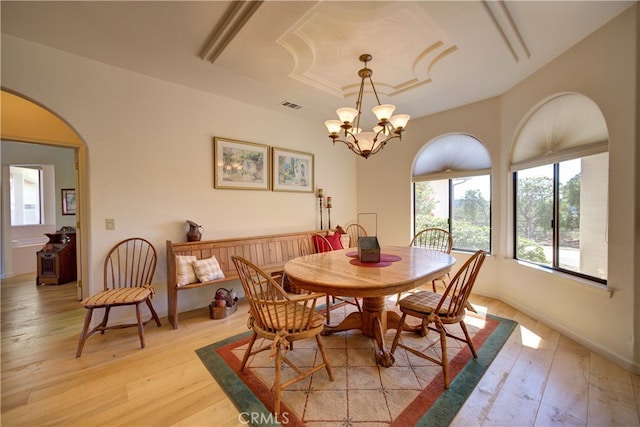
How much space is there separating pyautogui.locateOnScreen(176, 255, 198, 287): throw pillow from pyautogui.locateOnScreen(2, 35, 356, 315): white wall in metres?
0.41

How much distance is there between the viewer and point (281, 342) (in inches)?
63.1

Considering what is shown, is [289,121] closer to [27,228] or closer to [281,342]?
[281,342]

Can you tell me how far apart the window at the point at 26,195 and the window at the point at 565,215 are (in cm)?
907

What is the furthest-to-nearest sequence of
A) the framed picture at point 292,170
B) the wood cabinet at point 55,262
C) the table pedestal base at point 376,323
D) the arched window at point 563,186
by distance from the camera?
the wood cabinet at point 55,262
the framed picture at point 292,170
the arched window at point 563,186
the table pedestal base at point 376,323

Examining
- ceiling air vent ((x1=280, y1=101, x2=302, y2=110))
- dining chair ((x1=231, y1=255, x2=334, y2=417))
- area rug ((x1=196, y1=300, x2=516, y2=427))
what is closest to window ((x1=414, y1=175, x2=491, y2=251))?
area rug ((x1=196, y1=300, x2=516, y2=427))

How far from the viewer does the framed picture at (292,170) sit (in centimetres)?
402

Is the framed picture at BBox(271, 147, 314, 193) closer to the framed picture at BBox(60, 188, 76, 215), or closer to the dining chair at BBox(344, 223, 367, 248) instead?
Answer: the dining chair at BBox(344, 223, 367, 248)

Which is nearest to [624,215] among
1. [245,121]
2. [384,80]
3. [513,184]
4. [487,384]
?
[513,184]

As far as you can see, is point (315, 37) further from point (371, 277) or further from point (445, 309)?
point (445, 309)

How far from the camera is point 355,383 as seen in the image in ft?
5.96

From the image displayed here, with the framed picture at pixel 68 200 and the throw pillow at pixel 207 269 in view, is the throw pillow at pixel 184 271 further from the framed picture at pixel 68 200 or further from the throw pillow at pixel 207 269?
the framed picture at pixel 68 200

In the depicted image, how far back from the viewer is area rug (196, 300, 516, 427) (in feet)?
5.02

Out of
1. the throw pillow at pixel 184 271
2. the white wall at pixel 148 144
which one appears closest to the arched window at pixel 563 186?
the white wall at pixel 148 144

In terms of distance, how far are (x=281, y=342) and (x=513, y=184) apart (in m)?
3.48
